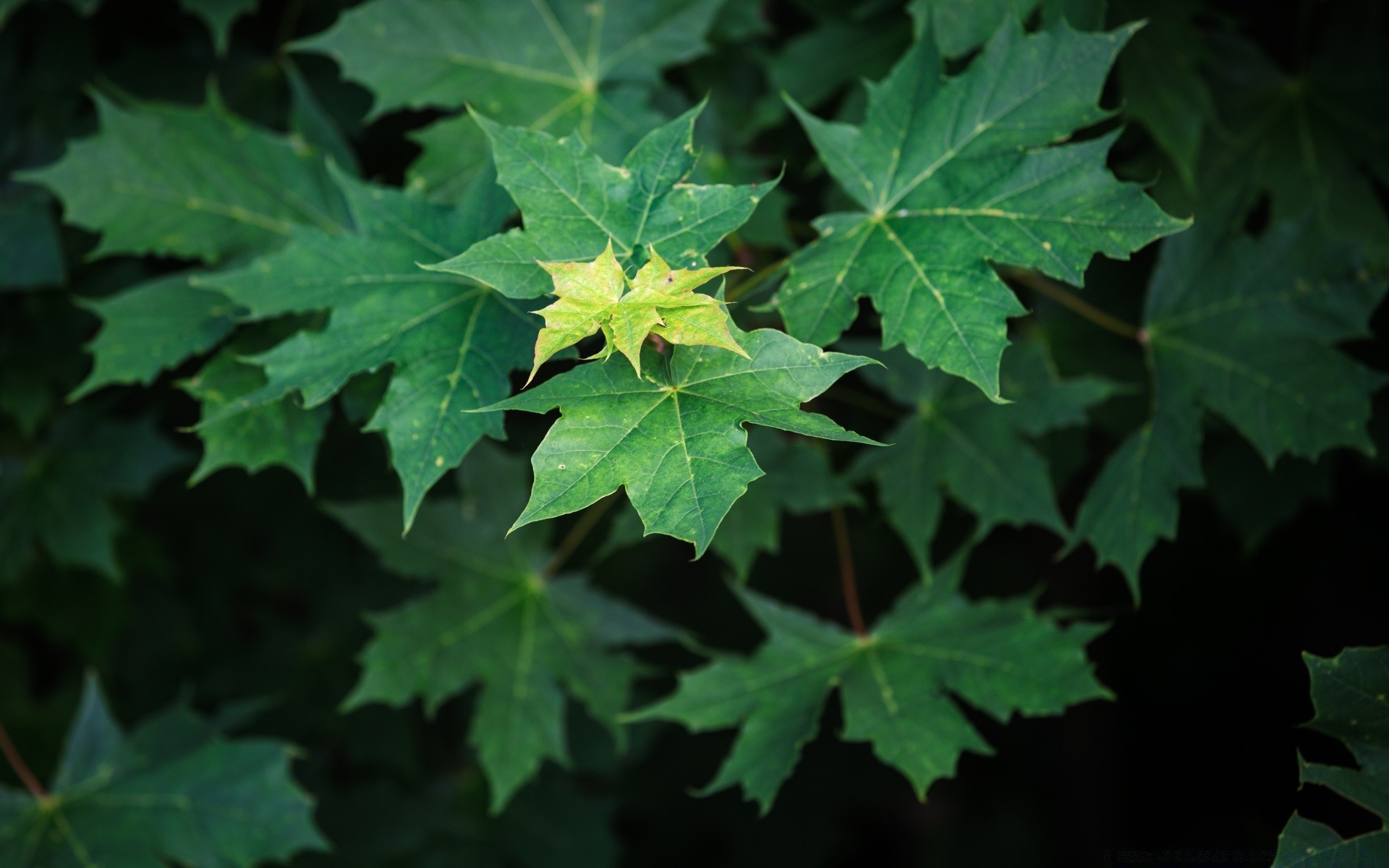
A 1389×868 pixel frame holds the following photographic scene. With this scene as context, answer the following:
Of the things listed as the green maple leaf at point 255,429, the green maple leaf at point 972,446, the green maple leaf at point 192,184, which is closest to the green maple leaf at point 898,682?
the green maple leaf at point 972,446

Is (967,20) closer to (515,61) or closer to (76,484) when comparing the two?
(515,61)

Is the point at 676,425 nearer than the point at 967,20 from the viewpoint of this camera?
Yes

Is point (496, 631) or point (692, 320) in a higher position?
→ point (692, 320)

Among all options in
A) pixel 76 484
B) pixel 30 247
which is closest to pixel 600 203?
Result: pixel 30 247

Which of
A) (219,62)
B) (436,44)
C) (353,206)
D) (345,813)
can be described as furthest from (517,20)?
(345,813)

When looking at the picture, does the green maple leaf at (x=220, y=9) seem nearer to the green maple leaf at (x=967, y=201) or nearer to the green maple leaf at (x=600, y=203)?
the green maple leaf at (x=600, y=203)

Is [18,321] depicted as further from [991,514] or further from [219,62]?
[991,514]
